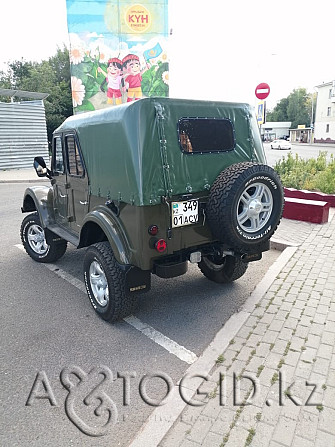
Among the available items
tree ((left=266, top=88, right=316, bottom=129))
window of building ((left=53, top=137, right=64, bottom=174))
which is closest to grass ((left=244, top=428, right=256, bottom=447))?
window of building ((left=53, top=137, right=64, bottom=174))

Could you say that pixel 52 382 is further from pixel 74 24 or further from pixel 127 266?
pixel 74 24

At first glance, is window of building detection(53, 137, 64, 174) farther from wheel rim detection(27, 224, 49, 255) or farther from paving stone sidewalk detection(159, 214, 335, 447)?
paving stone sidewalk detection(159, 214, 335, 447)

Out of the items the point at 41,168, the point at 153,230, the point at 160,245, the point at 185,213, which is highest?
the point at 41,168

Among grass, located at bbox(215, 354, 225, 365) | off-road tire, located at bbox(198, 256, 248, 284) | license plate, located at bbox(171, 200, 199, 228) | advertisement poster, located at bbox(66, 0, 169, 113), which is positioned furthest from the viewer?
advertisement poster, located at bbox(66, 0, 169, 113)

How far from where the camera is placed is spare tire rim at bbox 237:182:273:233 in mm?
3549

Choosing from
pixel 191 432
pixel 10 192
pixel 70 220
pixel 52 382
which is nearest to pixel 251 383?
pixel 191 432

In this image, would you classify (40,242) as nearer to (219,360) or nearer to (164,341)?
(164,341)

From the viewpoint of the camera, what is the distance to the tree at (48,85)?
33.2 m

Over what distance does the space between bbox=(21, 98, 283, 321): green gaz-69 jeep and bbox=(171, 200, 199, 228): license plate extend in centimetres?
1

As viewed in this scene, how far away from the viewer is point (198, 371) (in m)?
2.94

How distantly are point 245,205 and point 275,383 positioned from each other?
5.46 feet

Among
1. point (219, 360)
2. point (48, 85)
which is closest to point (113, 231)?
point (219, 360)

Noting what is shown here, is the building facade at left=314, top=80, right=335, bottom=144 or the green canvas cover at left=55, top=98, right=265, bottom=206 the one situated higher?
the building facade at left=314, top=80, right=335, bottom=144

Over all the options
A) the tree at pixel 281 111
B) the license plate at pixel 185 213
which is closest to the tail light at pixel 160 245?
the license plate at pixel 185 213
